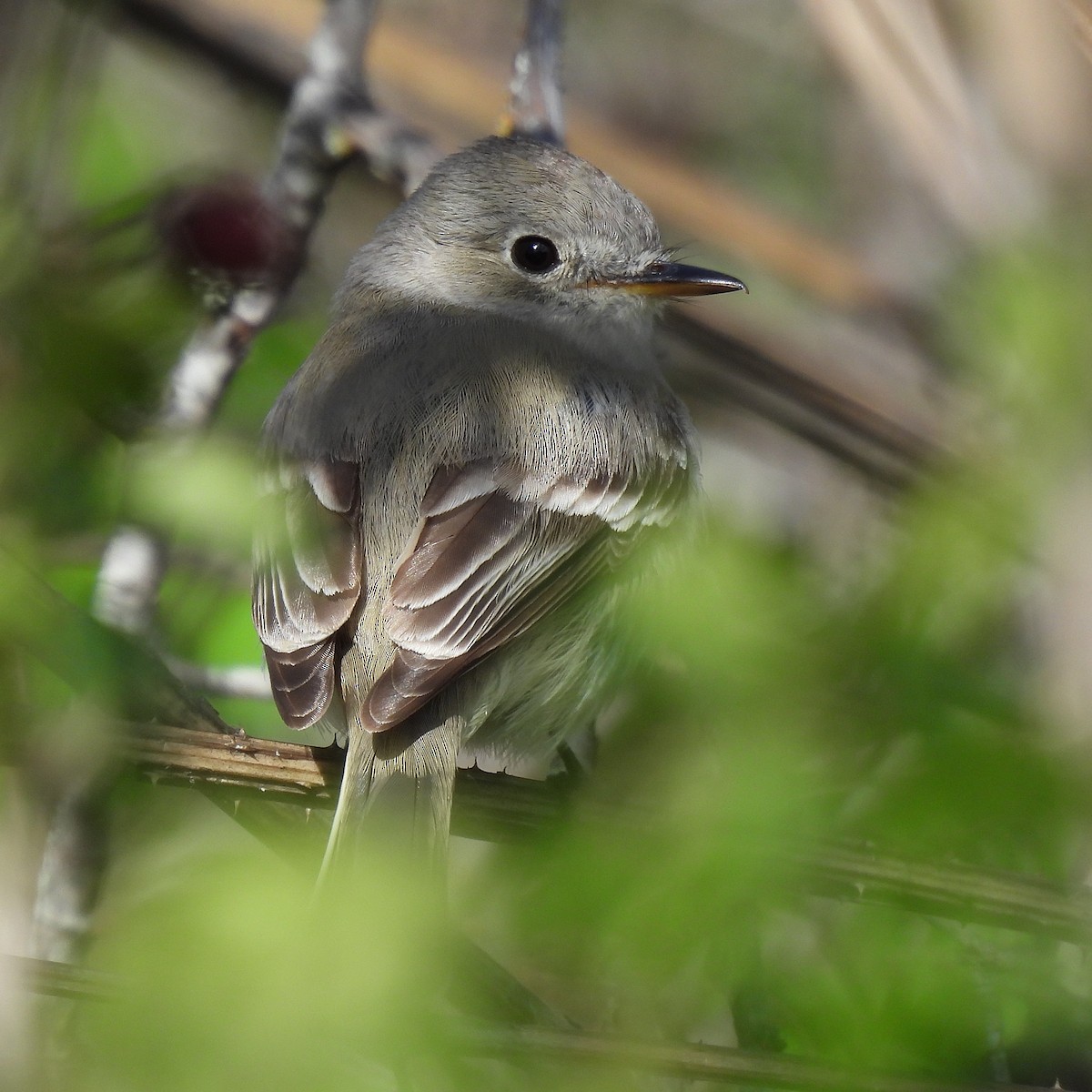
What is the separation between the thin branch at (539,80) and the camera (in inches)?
157

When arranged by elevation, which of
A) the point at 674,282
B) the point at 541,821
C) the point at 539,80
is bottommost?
the point at 541,821

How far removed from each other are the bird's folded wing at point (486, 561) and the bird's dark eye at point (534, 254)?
73cm

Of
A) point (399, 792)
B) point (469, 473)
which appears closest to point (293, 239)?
point (469, 473)

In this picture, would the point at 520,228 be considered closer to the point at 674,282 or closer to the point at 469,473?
the point at 674,282

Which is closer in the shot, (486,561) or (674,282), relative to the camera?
(486,561)

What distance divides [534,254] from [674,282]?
39 centimetres

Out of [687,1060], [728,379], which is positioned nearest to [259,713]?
[728,379]

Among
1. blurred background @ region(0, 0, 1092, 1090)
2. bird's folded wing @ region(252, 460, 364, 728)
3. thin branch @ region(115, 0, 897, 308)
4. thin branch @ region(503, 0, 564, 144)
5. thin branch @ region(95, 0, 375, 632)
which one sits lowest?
blurred background @ region(0, 0, 1092, 1090)

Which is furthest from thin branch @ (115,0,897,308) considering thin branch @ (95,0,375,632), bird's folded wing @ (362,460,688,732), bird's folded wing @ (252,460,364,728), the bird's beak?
bird's folded wing @ (252,460,364,728)

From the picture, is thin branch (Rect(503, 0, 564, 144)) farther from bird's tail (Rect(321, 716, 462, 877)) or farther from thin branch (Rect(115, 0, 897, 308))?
bird's tail (Rect(321, 716, 462, 877))

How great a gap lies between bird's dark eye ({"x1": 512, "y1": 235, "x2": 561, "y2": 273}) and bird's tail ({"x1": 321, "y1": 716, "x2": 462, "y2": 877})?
1.35 metres

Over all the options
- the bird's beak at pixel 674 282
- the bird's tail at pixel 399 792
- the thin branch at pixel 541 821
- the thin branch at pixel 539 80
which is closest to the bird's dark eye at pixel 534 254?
the bird's beak at pixel 674 282

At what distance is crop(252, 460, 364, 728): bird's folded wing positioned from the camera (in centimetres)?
283

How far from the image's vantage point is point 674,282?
3670 millimetres
